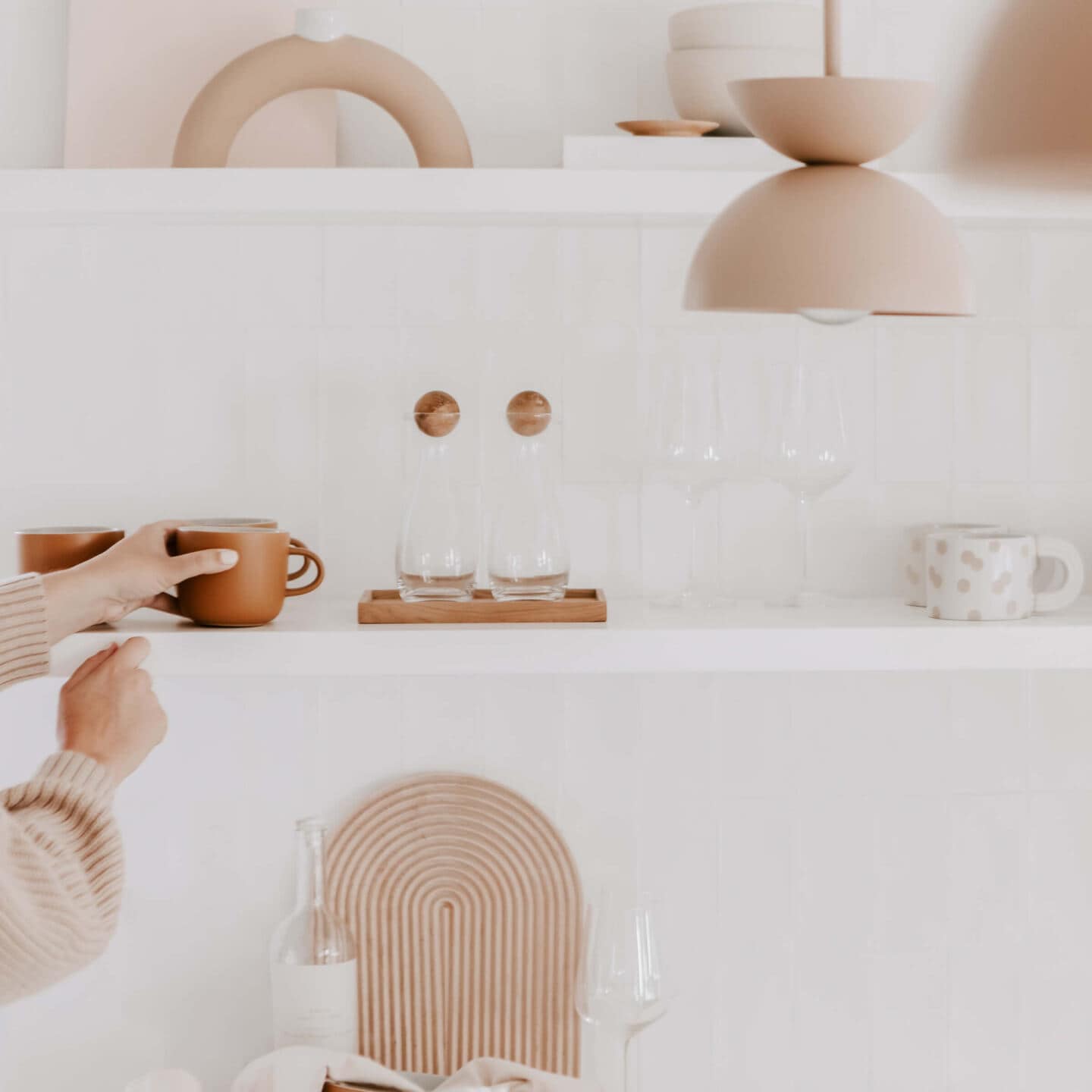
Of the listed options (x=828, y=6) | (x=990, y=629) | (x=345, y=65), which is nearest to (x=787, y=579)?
(x=990, y=629)

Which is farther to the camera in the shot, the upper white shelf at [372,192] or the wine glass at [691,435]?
the wine glass at [691,435]

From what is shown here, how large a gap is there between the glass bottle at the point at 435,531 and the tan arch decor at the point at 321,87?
0.24m

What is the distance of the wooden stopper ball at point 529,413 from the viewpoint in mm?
1229

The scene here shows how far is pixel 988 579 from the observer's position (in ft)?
3.90

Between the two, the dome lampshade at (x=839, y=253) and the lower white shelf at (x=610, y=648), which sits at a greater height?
the dome lampshade at (x=839, y=253)

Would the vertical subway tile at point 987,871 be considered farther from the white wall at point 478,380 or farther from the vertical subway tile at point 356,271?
the vertical subway tile at point 356,271

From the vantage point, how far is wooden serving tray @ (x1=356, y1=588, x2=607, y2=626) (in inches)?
45.6

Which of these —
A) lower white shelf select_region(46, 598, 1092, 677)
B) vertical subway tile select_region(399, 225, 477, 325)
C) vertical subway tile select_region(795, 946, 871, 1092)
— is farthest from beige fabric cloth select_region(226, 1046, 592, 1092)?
vertical subway tile select_region(399, 225, 477, 325)

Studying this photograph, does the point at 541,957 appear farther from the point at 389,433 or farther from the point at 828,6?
the point at 828,6

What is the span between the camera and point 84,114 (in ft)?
4.08

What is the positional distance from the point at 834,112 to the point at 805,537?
705mm

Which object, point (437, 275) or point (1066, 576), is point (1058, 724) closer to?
point (1066, 576)

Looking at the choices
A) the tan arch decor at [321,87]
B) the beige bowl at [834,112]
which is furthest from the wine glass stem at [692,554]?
the beige bowl at [834,112]

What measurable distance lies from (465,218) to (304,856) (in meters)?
0.67
